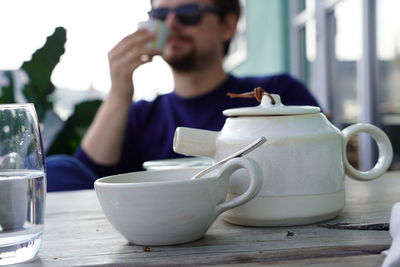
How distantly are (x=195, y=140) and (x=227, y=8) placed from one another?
1.49 m

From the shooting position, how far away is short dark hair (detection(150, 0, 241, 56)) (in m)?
1.97

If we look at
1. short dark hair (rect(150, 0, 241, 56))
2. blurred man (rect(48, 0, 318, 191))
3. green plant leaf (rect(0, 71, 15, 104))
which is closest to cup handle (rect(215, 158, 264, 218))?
blurred man (rect(48, 0, 318, 191))

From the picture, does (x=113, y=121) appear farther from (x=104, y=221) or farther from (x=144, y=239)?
(x=144, y=239)

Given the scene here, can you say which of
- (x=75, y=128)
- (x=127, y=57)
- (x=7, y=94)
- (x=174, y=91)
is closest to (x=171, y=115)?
(x=174, y=91)

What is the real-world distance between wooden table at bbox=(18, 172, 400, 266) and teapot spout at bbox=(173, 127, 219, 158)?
9cm

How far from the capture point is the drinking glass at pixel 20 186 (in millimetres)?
486

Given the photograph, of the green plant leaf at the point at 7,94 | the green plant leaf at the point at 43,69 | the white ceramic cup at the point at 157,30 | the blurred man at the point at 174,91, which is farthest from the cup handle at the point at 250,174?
the green plant leaf at the point at 7,94

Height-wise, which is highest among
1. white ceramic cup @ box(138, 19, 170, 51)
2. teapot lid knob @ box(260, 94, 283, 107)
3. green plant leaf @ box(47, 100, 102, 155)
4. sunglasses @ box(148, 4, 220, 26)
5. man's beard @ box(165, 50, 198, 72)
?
sunglasses @ box(148, 4, 220, 26)

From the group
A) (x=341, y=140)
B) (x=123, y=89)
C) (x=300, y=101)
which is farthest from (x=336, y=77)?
(x=341, y=140)

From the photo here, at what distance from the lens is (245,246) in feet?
1.68

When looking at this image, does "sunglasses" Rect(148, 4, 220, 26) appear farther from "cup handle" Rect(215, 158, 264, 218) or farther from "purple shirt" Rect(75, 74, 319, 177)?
"cup handle" Rect(215, 158, 264, 218)

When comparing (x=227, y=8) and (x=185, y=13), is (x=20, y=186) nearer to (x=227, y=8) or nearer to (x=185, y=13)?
(x=185, y=13)

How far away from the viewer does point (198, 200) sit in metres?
0.51

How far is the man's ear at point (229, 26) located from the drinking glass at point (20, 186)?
1.58m
